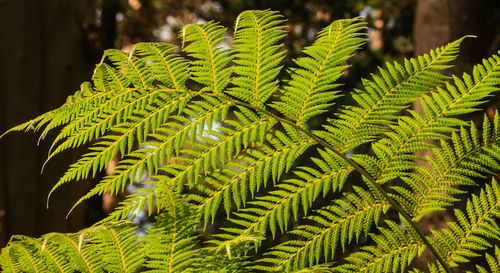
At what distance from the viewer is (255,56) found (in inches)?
24.2

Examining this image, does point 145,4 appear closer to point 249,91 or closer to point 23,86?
point 23,86

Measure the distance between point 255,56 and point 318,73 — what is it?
10cm

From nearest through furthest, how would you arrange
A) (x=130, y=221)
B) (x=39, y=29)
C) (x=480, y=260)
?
(x=130, y=221), (x=480, y=260), (x=39, y=29)

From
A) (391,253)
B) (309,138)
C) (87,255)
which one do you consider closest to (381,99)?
(309,138)

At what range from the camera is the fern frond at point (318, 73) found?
601 millimetres

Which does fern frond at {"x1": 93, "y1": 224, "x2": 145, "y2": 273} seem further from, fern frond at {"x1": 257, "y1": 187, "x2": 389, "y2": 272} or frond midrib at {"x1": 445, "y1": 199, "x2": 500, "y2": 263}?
frond midrib at {"x1": 445, "y1": 199, "x2": 500, "y2": 263}

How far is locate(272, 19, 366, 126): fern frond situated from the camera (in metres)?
0.60

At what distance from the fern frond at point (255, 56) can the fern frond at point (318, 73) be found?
3cm

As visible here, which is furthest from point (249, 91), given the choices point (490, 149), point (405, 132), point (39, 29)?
point (39, 29)

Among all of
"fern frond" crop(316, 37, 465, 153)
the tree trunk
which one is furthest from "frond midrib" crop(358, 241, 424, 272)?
the tree trunk

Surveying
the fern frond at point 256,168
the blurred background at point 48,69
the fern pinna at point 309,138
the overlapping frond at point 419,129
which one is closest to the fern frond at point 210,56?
the fern pinna at point 309,138

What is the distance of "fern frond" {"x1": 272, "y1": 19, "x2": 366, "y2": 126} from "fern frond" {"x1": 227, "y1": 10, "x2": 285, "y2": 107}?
0.03m

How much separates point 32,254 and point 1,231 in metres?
1.80

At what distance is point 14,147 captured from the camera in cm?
210
